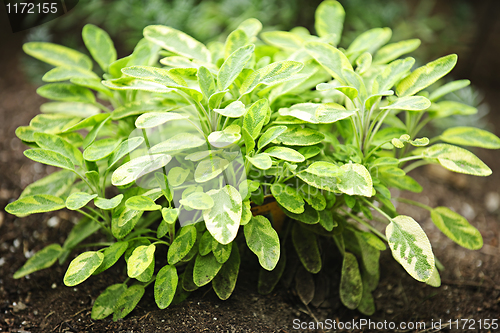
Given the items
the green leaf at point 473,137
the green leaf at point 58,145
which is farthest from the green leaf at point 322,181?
the green leaf at point 58,145

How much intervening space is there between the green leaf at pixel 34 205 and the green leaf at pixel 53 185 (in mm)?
90

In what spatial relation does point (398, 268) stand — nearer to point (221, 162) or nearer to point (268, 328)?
point (268, 328)

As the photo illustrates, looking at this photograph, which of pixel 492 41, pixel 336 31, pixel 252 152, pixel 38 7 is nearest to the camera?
pixel 252 152

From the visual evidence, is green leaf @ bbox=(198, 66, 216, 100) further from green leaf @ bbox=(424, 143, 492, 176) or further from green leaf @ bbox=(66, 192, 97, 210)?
green leaf @ bbox=(424, 143, 492, 176)

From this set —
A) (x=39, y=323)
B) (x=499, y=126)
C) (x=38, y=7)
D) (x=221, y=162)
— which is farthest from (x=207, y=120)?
(x=499, y=126)

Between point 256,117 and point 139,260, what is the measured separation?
385mm

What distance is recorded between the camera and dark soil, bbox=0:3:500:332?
85 centimetres

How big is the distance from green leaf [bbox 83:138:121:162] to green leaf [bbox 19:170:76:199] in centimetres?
17

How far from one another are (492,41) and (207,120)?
2.41m

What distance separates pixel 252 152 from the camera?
2.57ft

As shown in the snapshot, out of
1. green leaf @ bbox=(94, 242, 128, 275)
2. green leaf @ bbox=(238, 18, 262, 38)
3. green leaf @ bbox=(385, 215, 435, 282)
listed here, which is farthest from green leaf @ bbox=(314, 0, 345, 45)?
green leaf @ bbox=(94, 242, 128, 275)

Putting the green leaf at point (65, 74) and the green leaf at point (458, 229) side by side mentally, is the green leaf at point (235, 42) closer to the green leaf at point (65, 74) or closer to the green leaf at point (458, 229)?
the green leaf at point (65, 74)

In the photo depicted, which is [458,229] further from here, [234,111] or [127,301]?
[127,301]

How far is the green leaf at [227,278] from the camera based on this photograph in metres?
0.84
